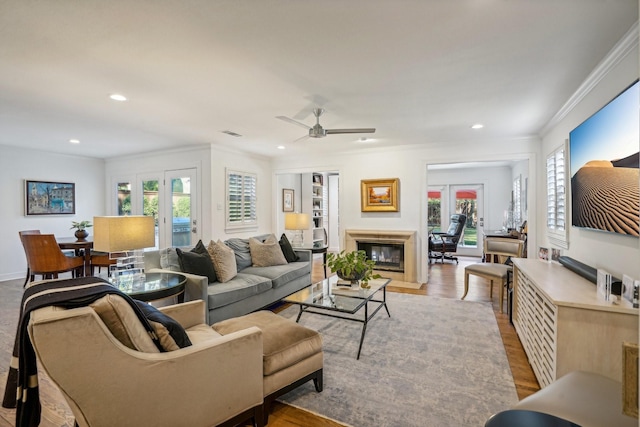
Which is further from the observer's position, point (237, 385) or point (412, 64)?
point (412, 64)

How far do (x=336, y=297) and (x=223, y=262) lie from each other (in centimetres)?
134

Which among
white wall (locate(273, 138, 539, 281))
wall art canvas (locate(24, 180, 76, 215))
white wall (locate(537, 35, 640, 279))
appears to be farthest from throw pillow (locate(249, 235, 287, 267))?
wall art canvas (locate(24, 180, 76, 215))

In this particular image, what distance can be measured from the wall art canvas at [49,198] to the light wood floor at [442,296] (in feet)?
7.83

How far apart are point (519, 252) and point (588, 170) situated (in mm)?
2058

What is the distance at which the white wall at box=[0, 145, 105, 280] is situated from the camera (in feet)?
18.0

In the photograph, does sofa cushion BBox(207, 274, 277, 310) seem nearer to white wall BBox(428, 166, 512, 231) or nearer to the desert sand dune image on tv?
the desert sand dune image on tv

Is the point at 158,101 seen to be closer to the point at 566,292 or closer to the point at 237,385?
the point at 237,385

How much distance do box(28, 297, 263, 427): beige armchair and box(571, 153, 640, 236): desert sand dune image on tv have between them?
7.80 ft

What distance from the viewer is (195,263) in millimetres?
3250

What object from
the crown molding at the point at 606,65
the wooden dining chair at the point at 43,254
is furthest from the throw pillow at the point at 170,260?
the crown molding at the point at 606,65

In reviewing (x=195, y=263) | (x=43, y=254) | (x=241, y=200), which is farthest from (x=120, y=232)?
(x=241, y=200)

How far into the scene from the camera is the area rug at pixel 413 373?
1966mm

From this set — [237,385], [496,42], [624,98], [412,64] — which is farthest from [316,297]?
[624,98]

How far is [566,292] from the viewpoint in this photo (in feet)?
6.81
